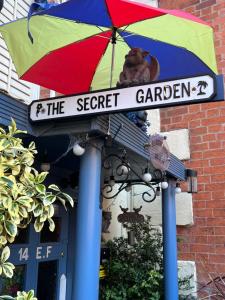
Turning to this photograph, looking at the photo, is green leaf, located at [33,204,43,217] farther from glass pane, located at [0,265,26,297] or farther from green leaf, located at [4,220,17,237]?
glass pane, located at [0,265,26,297]

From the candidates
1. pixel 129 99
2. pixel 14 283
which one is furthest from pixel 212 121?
pixel 14 283

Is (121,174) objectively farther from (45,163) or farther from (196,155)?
(196,155)

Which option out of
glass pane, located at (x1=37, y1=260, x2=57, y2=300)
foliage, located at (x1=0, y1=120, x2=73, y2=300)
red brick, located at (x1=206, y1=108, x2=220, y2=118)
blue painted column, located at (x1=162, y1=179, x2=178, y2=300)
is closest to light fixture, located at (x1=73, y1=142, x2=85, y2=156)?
foliage, located at (x1=0, y1=120, x2=73, y2=300)

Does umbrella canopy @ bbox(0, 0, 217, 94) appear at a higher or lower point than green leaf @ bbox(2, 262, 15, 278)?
higher

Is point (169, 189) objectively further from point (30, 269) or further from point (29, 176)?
point (29, 176)

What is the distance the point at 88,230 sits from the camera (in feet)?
9.05

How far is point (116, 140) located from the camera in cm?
304

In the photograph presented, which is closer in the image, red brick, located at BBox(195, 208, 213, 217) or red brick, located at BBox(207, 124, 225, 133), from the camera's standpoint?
red brick, located at BBox(195, 208, 213, 217)

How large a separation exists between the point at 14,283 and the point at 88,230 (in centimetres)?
168

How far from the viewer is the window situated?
13.5ft

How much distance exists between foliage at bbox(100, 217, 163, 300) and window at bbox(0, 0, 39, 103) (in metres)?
2.48

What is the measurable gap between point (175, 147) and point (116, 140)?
10.1ft

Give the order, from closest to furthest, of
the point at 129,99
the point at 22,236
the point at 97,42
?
the point at 129,99 < the point at 97,42 < the point at 22,236

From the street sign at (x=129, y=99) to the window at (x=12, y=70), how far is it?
1.24 meters
